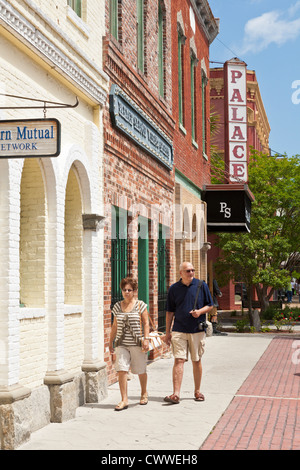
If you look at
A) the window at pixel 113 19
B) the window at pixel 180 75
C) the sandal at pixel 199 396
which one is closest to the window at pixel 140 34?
the window at pixel 113 19

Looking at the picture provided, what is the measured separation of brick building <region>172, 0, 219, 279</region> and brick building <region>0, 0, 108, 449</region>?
6734 mm

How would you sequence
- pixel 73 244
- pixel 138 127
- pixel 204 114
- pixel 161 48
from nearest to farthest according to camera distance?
pixel 73 244, pixel 138 127, pixel 161 48, pixel 204 114

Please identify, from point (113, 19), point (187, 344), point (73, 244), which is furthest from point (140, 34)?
point (187, 344)

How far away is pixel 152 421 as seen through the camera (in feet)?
26.5

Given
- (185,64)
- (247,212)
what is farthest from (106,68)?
(247,212)

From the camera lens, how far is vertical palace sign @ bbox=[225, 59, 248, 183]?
71.4 ft

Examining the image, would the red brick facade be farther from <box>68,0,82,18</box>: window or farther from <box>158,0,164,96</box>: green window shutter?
<box>68,0,82,18</box>: window

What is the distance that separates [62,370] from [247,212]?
13.1m

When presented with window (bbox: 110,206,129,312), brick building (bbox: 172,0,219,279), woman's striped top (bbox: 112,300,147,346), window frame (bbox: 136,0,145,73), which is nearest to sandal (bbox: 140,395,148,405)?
woman's striped top (bbox: 112,300,147,346)

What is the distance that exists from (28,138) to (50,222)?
7.26 ft

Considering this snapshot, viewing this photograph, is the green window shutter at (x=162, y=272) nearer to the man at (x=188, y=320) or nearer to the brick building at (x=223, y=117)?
the man at (x=188, y=320)

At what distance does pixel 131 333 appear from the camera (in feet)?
29.5

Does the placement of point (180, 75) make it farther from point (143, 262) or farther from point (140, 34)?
point (143, 262)
